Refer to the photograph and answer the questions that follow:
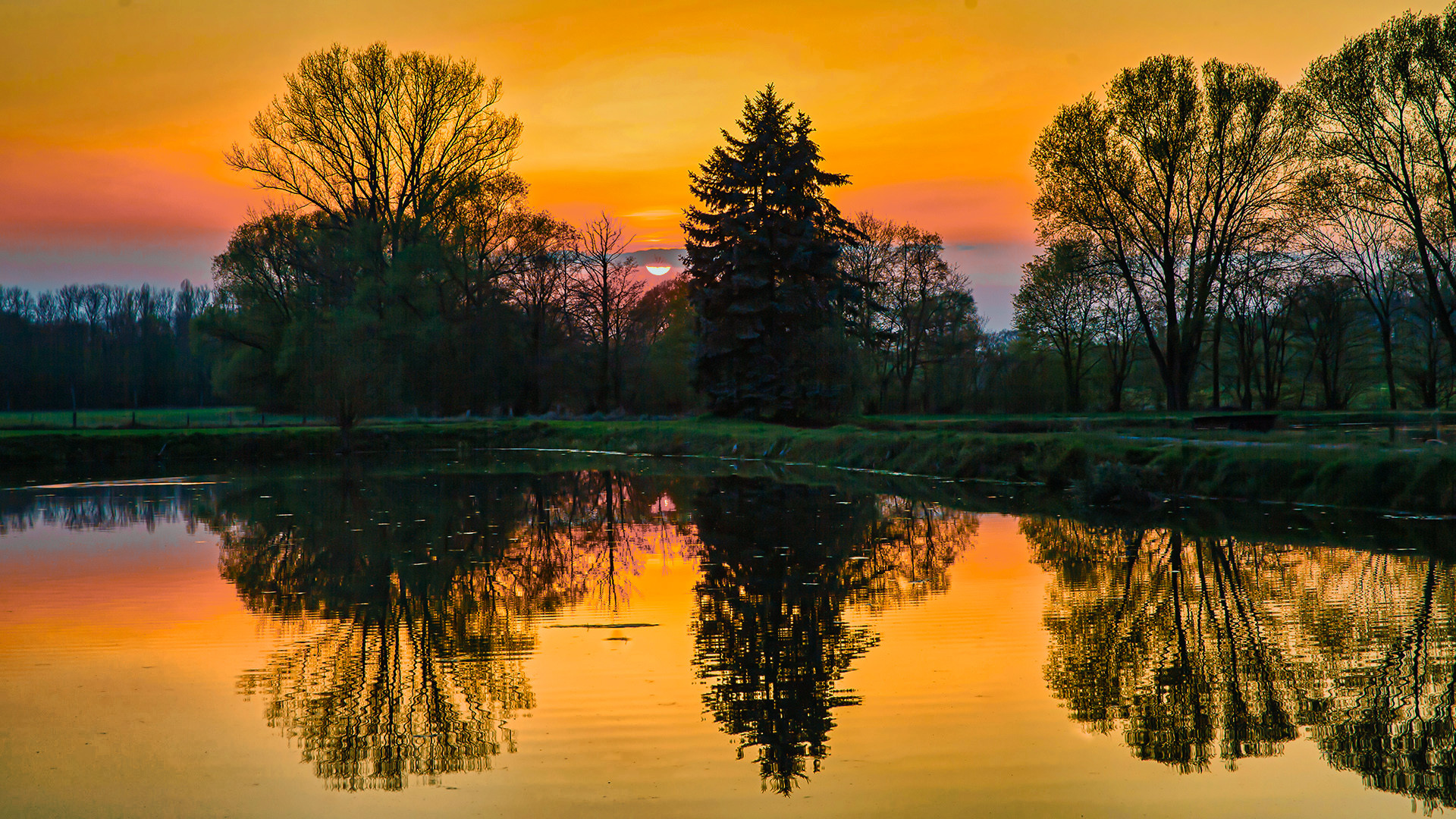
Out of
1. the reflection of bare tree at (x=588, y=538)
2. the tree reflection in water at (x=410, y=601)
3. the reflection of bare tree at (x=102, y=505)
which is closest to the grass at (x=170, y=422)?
the reflection of bare tree at (x=102, y=505)

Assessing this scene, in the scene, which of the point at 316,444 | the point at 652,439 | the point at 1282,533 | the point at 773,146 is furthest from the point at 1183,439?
the point at 316,444

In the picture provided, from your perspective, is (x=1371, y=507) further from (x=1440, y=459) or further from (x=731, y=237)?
(x=731, y=237)

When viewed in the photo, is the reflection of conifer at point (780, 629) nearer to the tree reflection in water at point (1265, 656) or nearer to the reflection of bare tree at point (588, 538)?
the reflection of bare tree at point (588, 538)

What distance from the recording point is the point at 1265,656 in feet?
23.7

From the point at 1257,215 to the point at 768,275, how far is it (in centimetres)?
1814

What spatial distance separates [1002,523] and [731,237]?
23086 millimetres

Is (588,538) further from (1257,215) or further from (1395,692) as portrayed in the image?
(1257,215)

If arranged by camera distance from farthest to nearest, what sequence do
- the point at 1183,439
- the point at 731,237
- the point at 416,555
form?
the point at 731,237 → the point at 1183,439 → the point at 416,555

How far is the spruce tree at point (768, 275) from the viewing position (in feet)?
113

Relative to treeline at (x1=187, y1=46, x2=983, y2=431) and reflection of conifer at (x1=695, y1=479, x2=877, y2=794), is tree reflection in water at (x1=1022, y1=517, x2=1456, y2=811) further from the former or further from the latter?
treeline at (x1=187, y1=46, x2=983, y2=431)

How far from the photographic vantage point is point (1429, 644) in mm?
7375

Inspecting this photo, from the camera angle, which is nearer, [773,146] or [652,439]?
[652,439]

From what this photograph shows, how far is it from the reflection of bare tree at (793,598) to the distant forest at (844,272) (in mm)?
19437

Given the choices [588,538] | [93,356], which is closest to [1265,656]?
[588,538]
